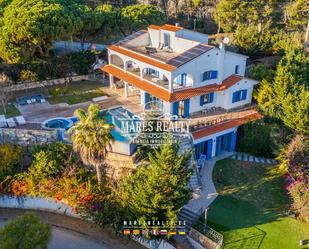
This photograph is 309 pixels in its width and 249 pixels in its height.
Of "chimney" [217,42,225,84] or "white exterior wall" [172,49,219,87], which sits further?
"chimney" [217,42,225,84]

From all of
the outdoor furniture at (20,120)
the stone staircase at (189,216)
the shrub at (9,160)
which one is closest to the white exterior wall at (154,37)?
the outdoor furniture at (20,120)

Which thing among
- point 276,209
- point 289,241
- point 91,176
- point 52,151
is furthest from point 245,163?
point 52,151

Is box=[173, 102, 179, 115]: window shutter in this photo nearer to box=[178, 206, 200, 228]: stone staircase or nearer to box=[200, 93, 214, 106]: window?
box=[200, 93, 214, 106]: window

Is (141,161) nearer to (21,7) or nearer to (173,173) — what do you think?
(173,173)

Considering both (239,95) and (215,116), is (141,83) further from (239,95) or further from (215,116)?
(239,95)

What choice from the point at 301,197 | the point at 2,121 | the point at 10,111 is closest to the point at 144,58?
the point at 10,111

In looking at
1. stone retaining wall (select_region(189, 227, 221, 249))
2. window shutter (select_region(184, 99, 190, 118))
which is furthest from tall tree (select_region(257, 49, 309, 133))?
stone retaining wall (select_region(189, 227, 221, 249))
